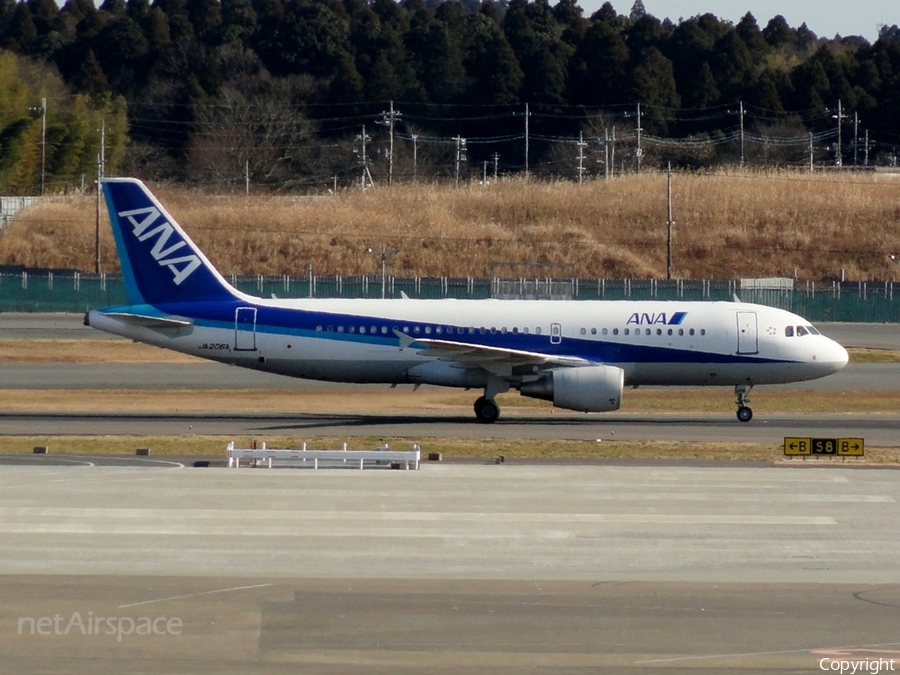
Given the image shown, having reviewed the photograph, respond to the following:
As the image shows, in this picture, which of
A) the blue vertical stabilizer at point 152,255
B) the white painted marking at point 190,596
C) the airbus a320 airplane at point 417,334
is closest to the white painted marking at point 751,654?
the white painted marking at point 190,596

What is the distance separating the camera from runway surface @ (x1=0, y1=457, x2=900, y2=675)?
45.2 ft

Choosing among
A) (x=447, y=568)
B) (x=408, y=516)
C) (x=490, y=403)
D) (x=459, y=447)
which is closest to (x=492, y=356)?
(x=490, y=403)

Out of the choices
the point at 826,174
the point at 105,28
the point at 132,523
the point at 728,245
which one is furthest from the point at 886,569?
the point at 105,28

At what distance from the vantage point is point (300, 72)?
14512 cm

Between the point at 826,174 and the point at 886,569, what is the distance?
314ft

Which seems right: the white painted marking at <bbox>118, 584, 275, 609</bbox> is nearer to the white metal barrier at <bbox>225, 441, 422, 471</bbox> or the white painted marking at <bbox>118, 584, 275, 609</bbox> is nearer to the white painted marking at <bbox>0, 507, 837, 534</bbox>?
the white painted marking at <bbox>0, 507, 837, 534</bbox>

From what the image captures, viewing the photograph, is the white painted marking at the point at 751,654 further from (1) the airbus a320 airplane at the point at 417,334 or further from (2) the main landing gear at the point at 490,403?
(2) the main landing gear at the point at 490,403

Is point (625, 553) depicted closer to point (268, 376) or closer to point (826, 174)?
point (268, 376)

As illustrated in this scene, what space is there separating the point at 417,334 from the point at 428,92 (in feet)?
359

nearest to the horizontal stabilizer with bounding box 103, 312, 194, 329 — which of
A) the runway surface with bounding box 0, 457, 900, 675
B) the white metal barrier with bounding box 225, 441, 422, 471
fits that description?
the runway surface with bounding box 0, 457, 900, 675

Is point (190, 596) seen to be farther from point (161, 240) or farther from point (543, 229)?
point (543, 229)

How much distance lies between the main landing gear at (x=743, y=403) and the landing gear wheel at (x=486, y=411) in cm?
716

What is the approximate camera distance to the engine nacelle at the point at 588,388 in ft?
116

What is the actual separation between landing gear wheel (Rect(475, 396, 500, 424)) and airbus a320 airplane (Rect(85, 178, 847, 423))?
0.10 ft
